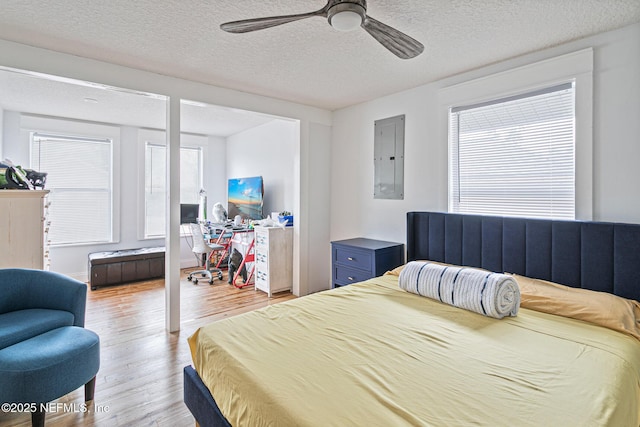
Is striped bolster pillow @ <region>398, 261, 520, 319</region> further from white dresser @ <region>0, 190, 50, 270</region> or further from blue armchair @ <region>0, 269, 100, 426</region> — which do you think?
white dresser @ <region>0, 190, 50, 270</region>

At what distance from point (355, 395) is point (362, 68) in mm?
2708

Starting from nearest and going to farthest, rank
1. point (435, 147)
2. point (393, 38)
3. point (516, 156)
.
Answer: point (393, 38) → point (516, 156) → point (435, 147)

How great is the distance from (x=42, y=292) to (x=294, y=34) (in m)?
2.70

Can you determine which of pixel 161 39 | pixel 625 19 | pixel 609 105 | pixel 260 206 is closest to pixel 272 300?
pixel 260 206

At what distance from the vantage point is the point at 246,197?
547cm

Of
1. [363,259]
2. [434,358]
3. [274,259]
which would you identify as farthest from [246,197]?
[434,358]

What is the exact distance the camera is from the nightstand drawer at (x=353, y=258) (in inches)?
132

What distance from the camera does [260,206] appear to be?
516 cm

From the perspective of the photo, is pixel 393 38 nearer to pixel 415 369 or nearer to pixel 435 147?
pixel 435 147

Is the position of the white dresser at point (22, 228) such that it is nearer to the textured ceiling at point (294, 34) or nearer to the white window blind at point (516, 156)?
the textured ceiling at point (294, 34)

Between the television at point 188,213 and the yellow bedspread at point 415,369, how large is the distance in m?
4.08

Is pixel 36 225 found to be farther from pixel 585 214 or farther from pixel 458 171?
pixel 585 214

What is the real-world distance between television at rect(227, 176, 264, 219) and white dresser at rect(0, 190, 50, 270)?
2.72 m

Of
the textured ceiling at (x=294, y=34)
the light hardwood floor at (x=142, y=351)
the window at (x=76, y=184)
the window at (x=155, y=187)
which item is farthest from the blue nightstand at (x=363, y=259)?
the window at (x=76, y=184)
